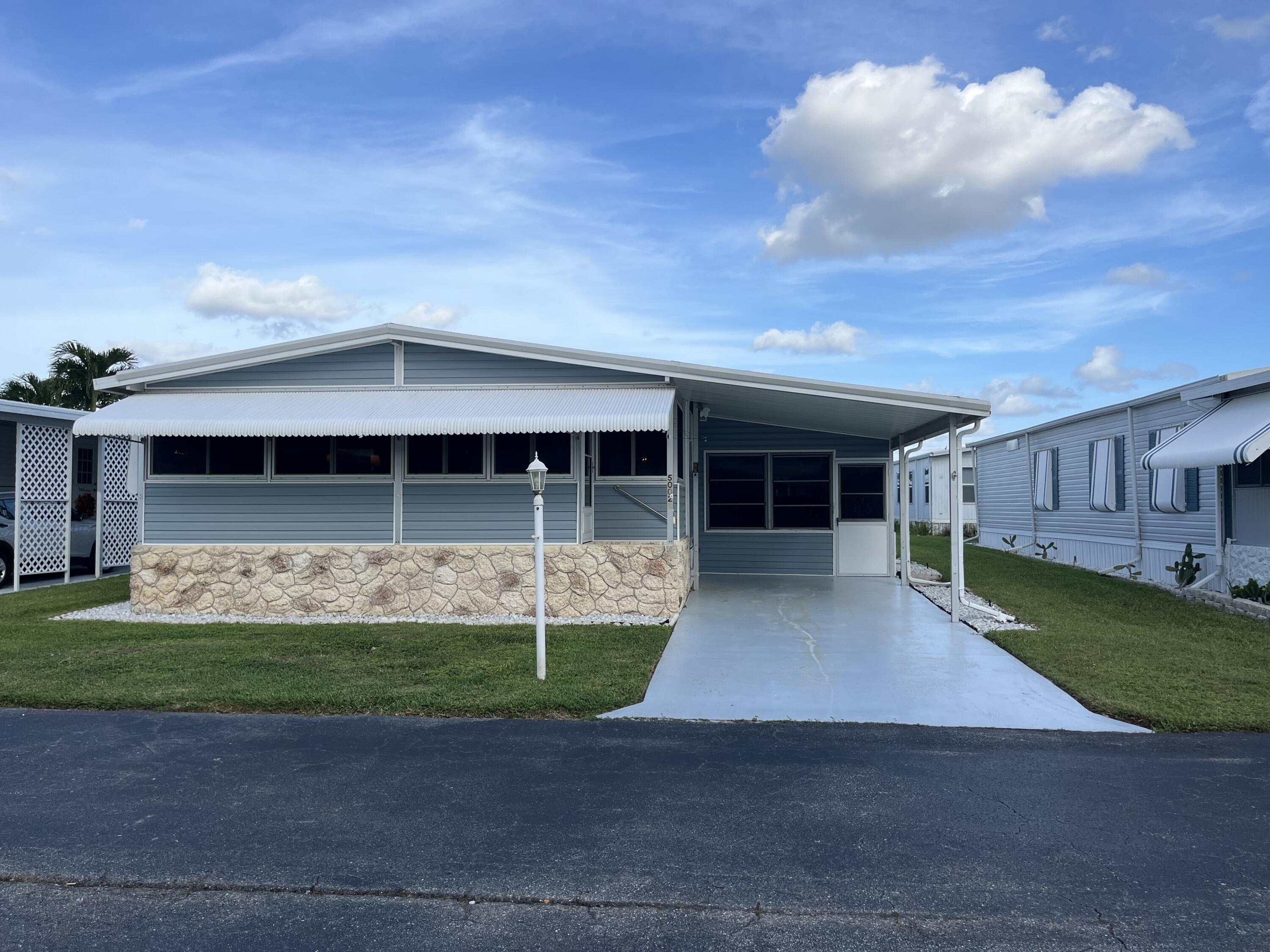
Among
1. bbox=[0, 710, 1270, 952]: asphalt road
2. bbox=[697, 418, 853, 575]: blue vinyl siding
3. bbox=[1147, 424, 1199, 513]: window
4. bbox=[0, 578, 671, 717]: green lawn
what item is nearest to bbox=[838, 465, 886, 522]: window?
bbox=[697, 418, 853, 575]: blue vinyl siding

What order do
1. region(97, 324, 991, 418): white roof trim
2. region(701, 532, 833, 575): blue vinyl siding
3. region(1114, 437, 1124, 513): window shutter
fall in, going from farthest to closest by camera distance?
region(1114, 437, 1124, 513): window shutter
region(701, 532, 833, 575): blue vinyl siding
region(97, 324, 991, 418): white roof trim

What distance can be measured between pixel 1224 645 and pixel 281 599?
9981 millimetres

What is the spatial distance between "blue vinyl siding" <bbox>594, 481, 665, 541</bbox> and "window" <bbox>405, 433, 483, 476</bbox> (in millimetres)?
1475

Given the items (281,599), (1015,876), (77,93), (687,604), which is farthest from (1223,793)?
(77,93)

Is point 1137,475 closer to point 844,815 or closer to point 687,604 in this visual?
point 687,604

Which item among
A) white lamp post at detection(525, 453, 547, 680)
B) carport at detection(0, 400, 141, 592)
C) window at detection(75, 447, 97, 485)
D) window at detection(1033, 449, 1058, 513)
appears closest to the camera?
white lamp post at detection(525, 453, 547, 680)

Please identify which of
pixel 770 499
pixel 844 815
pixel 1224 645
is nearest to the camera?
pixel 844 815

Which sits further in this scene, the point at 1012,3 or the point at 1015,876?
the point at 1012,3

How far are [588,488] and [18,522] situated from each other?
936 cm

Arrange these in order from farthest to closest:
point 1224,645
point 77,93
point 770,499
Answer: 1. point 770,499
2. point 77,93
3. point 1224,645

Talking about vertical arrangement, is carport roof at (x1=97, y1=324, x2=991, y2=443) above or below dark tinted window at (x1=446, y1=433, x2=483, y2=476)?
above

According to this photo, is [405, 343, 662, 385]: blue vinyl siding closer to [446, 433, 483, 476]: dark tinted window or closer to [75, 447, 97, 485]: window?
[446, 433, 483, 476]: dark tinted window

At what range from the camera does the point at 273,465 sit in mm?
10828

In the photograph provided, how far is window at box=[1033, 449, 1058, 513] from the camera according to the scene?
19234mm
